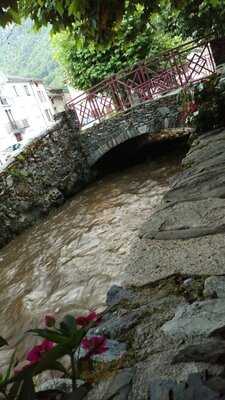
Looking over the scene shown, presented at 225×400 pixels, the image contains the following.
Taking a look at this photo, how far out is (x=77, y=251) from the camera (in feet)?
21.4

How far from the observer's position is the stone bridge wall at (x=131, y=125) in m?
9.97

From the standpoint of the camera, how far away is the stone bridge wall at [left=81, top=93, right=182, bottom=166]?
9974 millimetres

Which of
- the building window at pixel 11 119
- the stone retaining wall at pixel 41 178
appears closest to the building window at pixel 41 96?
the building window at pixel 11 119

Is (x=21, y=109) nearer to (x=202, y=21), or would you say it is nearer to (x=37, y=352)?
(x=202, y=21)

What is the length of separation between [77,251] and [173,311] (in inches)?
205

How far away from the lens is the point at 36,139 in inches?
404

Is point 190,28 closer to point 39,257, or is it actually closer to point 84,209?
point 84,209

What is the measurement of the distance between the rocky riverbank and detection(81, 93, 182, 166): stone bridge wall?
7.72 metres

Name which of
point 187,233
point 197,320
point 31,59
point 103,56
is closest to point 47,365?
point 197,320

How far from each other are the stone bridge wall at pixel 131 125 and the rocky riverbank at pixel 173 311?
25.3 feet

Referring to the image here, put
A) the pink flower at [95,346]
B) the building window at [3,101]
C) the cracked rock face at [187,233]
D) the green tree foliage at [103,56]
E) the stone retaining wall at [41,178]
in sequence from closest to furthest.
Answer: the pink flower at [95,346] < the cracked rock face at [187,233] < the stone retaining wall at [41,178] < the green tree foliage at [103,56] < the building window at [3,101]

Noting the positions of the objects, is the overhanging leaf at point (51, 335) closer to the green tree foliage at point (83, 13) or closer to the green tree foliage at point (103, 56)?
the green tree foliage at point (83, 13)

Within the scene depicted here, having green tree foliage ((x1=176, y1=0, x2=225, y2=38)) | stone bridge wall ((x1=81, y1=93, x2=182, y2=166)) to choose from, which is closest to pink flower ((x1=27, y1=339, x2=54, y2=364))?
green tree foliage ((x1=176, y1=0, x2=225, y2=38))

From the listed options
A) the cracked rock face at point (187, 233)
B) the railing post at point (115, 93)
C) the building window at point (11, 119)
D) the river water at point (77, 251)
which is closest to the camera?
the cracked rock face at point (187, 233)
